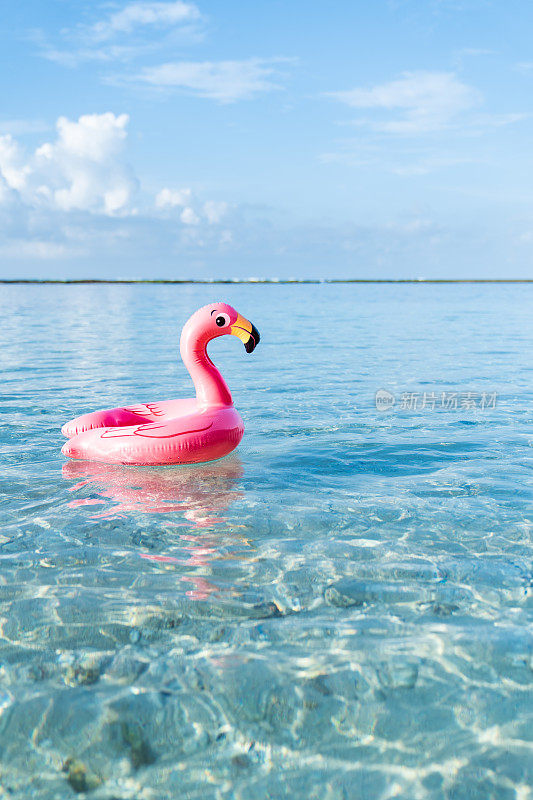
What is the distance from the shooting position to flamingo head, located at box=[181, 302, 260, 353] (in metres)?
7.24

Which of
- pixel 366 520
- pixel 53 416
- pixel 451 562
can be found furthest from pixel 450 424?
pixel 53 416

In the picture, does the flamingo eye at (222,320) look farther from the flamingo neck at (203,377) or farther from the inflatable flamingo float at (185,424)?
the flamingo neck at (203,377)

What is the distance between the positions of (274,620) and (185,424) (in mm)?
3385

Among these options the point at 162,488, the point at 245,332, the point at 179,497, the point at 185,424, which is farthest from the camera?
the point at 245,332

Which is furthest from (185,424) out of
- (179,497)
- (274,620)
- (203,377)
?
(274,620)

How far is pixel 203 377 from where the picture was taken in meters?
7.32

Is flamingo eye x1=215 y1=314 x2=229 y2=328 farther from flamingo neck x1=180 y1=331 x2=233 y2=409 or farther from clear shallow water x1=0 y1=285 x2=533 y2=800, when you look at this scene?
clear shallow water x1=0 y1=285 x2=533 y2=800

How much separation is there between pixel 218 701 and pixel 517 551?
102 inches

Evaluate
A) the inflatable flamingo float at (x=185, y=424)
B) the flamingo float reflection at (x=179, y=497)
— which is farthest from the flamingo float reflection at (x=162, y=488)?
the inflatable flamingo float at (x=185, y=424)

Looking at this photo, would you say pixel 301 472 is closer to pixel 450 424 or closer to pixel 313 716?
pixel 450 424

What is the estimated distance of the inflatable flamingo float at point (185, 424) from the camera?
686 cm
